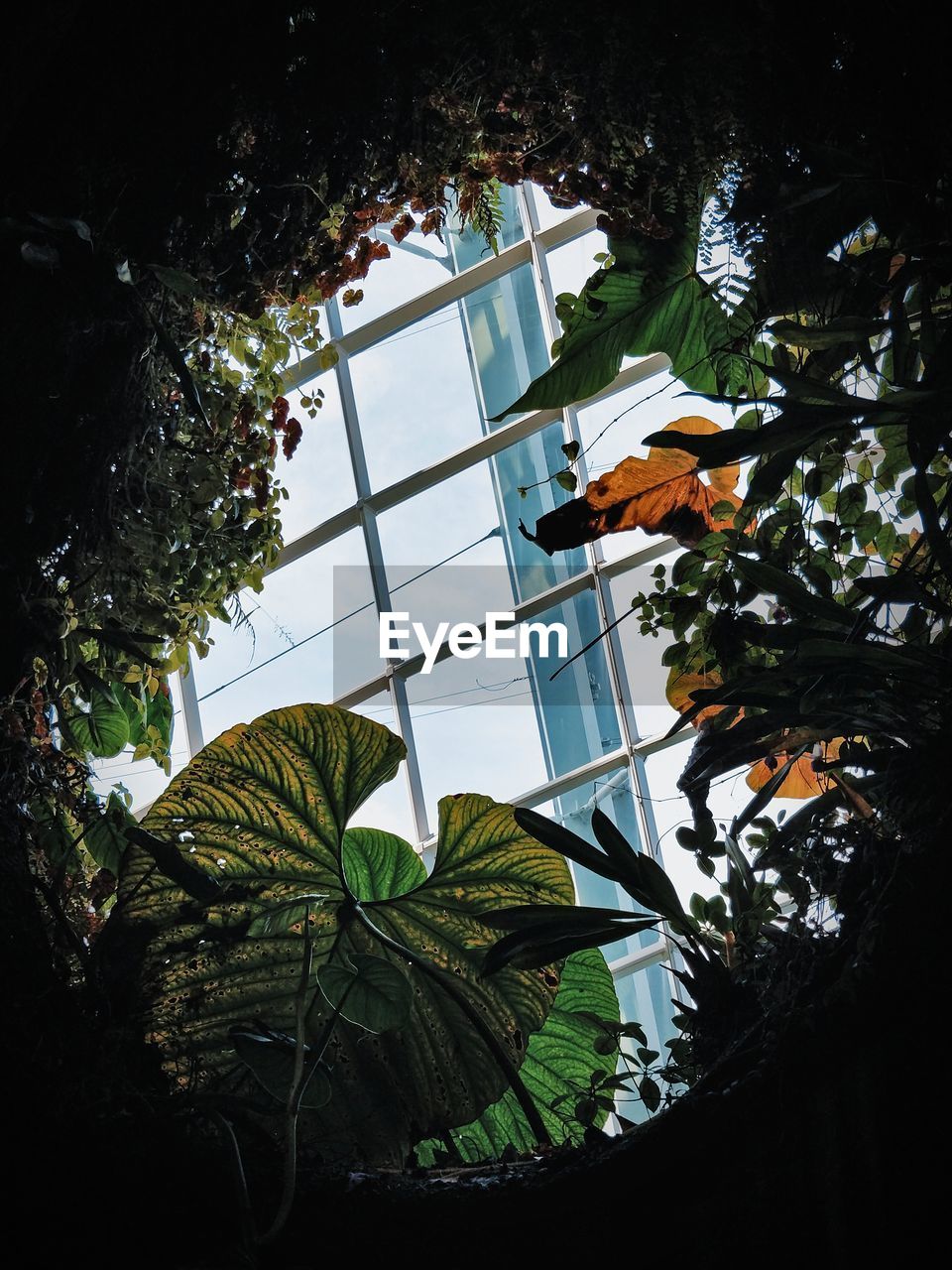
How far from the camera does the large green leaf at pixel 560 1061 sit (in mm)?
1441

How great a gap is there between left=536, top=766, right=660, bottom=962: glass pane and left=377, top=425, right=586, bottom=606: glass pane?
1.02 m

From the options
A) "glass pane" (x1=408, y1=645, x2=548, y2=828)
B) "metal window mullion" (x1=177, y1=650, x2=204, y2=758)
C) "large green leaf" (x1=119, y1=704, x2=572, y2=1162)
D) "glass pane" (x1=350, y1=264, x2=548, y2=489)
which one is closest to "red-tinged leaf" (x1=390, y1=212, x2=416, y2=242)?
"large green leaf" (x1=119, y1=704, x2=572, y2=1162)

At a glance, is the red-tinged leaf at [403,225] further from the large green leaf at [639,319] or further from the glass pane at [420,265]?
the glass pane at [420,265]

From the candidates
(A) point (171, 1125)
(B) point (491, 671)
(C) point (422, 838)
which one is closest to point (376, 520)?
(B) point (491, 671)

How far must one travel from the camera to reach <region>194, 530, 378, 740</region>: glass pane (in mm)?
5398

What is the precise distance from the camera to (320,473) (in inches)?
221

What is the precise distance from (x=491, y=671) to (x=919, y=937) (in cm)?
447

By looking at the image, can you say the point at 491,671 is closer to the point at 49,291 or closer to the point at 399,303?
the point at 399,303

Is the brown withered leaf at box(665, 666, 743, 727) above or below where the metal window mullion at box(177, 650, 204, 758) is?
below

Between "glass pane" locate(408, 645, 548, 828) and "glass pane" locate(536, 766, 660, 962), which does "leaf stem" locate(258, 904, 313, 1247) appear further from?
"glass pane" locate(408, 645, 548, 828)

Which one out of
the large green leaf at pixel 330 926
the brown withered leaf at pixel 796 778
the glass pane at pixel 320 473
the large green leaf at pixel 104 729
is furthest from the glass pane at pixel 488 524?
the large green leaf at pixel 330 926

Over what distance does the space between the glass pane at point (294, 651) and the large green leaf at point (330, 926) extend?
3.95 metres

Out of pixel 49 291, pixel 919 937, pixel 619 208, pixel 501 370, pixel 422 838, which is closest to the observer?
pixel 919 937

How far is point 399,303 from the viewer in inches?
217
